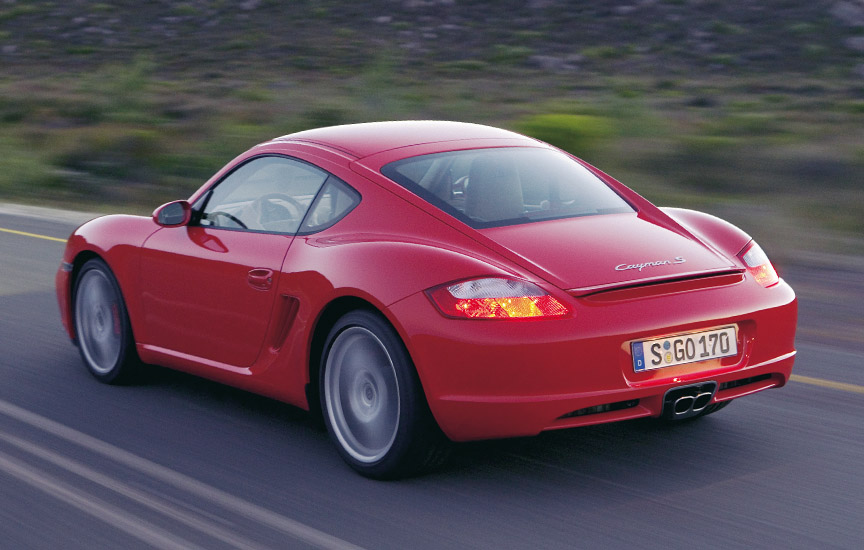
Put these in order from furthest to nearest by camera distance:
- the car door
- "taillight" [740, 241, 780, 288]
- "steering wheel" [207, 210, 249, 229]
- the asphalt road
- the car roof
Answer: "steering wheel" [207, 210, 249, 229] → the car roof → the car door → "taillight" [740, 241, 780, 288] → the asphalt road

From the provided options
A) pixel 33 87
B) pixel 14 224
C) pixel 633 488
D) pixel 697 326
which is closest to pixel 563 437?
pixel 633 488

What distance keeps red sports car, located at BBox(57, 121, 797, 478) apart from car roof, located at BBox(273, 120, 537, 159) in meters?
0.02

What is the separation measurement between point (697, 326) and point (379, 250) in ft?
4.05

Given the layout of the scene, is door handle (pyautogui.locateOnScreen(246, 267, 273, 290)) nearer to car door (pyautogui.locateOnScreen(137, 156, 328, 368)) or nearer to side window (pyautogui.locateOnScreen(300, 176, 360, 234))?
car door (pyautogui.locateOnScreen(137, 156, 328, 368))

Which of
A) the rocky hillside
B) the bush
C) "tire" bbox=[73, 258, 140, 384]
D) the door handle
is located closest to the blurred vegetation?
the bush

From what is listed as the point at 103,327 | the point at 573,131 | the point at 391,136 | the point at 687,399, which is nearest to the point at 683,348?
the point at 687,399

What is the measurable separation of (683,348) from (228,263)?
2.07 metres

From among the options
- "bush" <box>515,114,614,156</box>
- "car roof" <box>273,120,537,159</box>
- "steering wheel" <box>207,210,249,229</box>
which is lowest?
"bush" <box>515,114,614,156</box>

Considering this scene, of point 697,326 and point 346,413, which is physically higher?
point 697,326

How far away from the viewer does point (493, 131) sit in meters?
5.60

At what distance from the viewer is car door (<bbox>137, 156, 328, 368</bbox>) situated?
5.05m

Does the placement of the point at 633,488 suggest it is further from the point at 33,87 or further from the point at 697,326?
the point at 33,87

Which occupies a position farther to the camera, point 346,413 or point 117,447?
point 117,447

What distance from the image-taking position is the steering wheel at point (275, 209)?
5.11 meters
